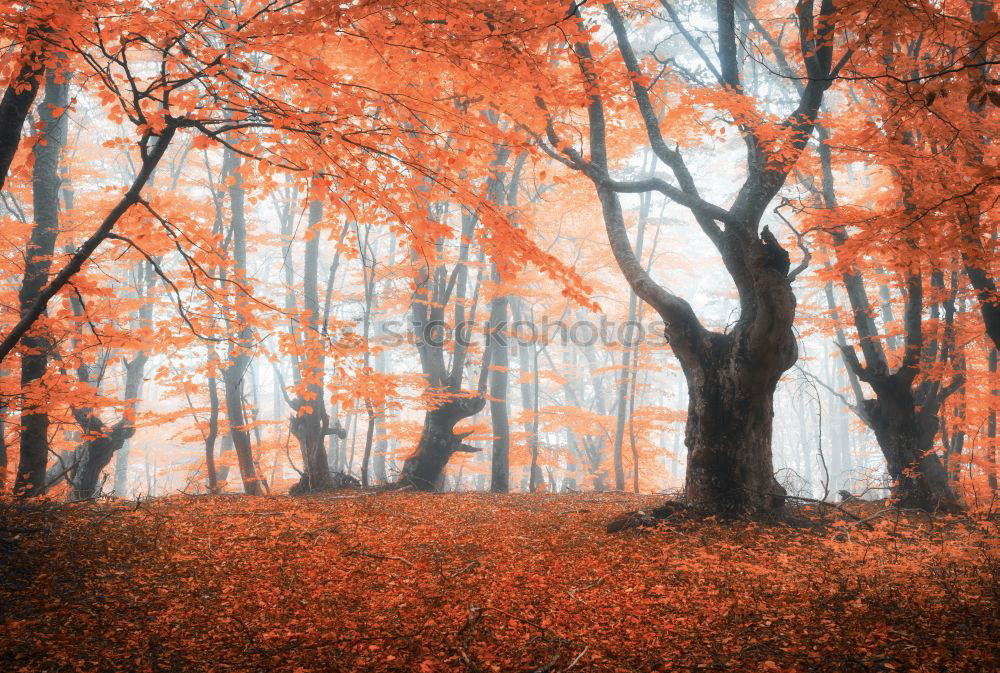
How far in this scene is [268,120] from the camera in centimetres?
325

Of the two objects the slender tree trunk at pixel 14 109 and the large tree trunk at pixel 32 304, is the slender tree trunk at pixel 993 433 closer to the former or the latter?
the slender tree trunk at pixel 14 109

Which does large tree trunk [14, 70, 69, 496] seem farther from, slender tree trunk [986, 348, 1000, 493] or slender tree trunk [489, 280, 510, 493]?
slender tree trunk [986, 348, 1000, 493]

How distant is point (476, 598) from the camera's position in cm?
318

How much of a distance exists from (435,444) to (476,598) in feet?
21.3

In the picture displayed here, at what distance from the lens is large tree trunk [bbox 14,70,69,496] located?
17.1ft

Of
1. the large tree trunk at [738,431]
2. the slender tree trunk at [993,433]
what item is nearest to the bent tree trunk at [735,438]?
the large tree trunk at [738,431]

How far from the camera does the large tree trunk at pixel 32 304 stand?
17.1 feet

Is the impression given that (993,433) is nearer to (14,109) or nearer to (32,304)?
(14,109)

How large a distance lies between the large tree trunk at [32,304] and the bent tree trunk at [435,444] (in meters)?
5.13

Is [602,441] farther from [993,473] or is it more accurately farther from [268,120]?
[268,120]

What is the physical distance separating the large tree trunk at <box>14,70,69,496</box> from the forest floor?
4.83 feet

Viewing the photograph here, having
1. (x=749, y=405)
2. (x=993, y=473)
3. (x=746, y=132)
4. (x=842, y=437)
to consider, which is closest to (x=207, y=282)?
(x=749, y=405)

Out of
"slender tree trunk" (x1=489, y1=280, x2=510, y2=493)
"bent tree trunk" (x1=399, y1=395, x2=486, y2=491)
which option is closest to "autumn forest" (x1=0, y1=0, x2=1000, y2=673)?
"bent tree trunk" (x1=399, y1=395, x2=486, y2=491)

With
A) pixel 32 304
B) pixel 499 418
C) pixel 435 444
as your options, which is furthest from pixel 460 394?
pixel 32 304
